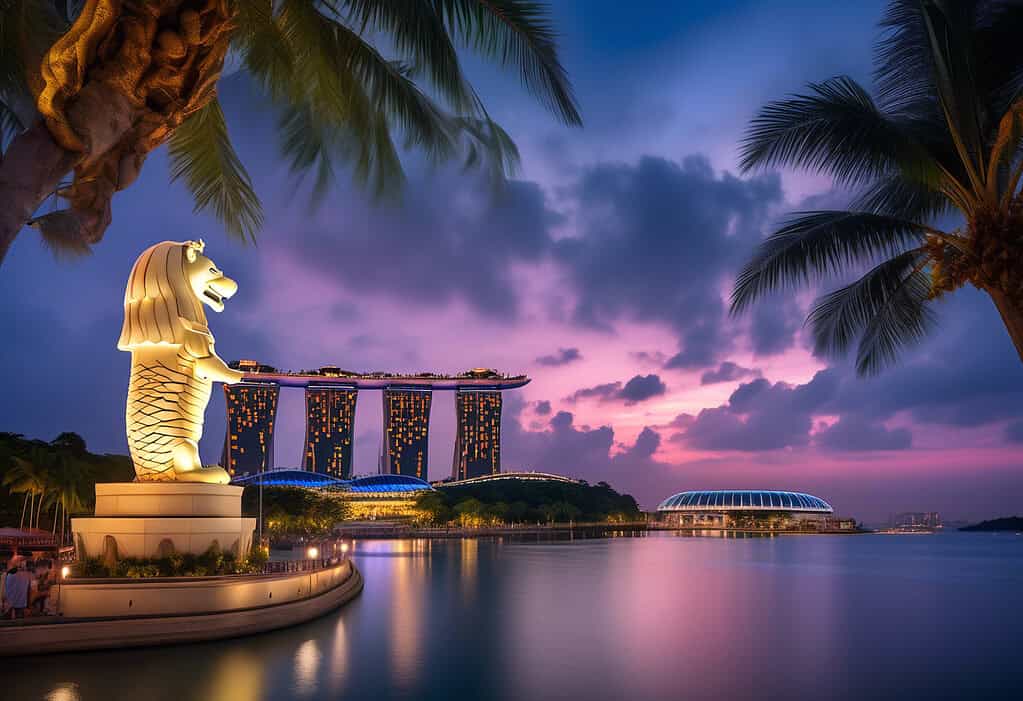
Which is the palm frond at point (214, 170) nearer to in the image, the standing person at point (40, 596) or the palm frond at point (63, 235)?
the palm frond at point (63, 235)

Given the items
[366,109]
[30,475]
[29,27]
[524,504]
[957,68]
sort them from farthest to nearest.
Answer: [524,504] → [30,475] → [957,68] → [366,109] → [29,27]

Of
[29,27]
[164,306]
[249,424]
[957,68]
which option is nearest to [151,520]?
[164,306]

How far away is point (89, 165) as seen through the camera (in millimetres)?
4441

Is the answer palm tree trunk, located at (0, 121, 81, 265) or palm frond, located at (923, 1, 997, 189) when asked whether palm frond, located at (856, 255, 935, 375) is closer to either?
palm frond, located at (923, 1, 997, 189)

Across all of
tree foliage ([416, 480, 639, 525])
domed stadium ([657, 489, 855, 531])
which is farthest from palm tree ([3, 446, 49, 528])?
domed stadium ([657, 489, 855, 531])

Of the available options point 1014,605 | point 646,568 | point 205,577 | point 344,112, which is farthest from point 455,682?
point 646,568

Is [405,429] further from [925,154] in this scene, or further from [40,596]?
[925,154]

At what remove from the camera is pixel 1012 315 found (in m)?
7.73

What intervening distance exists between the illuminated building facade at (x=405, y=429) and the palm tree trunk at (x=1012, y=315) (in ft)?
531

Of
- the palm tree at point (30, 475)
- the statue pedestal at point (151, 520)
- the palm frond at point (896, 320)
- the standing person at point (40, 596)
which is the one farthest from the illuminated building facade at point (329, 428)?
the palm frond at point (896, 320)

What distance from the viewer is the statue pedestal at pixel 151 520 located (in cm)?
1549

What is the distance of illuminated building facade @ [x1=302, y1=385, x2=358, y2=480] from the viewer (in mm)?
166125

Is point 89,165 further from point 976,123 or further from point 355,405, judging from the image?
point 355,405

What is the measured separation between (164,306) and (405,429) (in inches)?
6008
